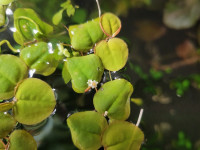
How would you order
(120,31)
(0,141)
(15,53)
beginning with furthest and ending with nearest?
(120,31) < (15,53) < (0,141)

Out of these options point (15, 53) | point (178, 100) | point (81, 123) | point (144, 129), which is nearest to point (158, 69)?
point (178, 100)

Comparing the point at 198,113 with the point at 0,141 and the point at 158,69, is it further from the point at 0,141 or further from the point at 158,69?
the point at 0,141

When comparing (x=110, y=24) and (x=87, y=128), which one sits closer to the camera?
(x=87, y=128)

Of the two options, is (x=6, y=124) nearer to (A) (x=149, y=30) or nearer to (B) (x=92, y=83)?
(B) (x=92, y=83)

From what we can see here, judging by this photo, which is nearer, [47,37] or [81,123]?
[81,123]

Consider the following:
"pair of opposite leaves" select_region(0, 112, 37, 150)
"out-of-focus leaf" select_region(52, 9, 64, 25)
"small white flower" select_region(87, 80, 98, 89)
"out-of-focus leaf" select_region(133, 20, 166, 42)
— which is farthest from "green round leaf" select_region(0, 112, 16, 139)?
"out-of-focus leaf" select_region(133, 20, 166, 42)

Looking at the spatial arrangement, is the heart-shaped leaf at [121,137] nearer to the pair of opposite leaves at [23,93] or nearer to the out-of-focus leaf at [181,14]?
the pair of opposite leaves at [23,93]

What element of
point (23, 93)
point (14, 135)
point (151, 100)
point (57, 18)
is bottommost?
point (151, 100)

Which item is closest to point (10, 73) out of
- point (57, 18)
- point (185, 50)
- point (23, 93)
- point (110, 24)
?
point (23, 93)
